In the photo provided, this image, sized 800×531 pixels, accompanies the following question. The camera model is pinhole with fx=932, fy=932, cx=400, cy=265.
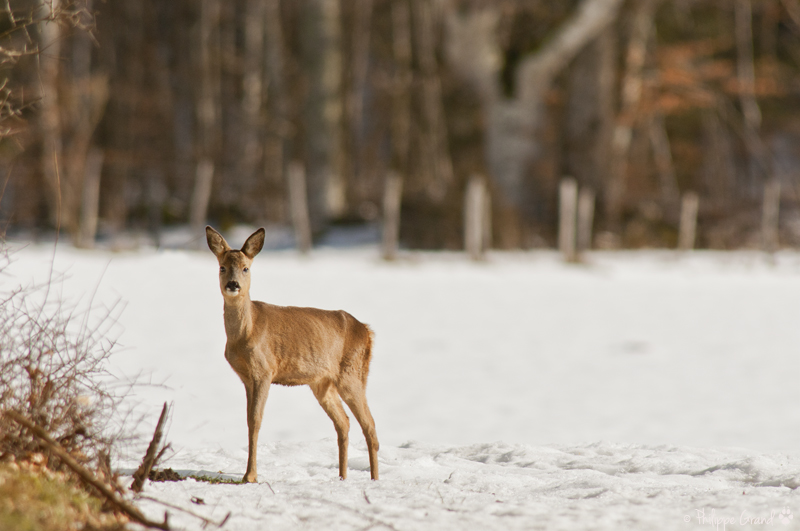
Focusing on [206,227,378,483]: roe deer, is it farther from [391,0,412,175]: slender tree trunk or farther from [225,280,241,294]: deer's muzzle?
[391,0,412,175]: slender tree trunk

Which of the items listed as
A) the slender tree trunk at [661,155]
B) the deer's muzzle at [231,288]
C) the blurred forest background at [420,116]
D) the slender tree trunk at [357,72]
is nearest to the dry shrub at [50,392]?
the deer's muzzle at [231,288]

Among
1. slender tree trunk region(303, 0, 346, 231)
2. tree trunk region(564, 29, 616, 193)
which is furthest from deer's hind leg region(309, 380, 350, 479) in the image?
slender tree trunk region(303, 0, 346, 231)

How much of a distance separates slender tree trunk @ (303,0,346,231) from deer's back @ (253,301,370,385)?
788 inches

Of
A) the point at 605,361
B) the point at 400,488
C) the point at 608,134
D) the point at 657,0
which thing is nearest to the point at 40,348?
the point at 400,488

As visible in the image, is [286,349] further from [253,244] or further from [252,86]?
[252,86]

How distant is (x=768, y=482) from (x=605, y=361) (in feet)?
22.9

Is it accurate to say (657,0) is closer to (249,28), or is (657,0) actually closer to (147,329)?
(249,28)

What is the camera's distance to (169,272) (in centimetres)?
1595

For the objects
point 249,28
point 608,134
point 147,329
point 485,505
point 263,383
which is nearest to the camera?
point 263,383

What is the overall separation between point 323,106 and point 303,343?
2130 centimetres

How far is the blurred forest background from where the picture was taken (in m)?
21.9

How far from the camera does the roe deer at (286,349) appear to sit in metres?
4.49

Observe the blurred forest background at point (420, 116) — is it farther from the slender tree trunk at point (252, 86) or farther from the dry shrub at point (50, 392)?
the dry shrub at point (50, 392)

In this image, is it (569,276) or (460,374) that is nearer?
(460,374)
